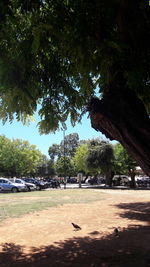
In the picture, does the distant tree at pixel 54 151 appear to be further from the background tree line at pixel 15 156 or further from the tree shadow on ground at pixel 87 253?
the tree shadow on ground at pixel 87 253

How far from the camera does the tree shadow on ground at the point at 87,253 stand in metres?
6.59

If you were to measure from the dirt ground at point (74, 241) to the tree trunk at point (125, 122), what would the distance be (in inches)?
126

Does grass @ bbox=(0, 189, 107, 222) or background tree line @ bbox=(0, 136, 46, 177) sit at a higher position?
background tree line @ bbox=(0, 136, 46, 177)

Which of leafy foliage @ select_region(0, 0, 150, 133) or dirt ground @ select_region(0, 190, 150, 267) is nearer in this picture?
leafy foliage @ select_region(0, 0, 150, 133)

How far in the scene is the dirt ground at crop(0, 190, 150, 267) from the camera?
6781 millimetres

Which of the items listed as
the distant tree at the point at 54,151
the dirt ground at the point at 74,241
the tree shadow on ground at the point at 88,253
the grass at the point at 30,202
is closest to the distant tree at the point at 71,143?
the distant tree at the point at 54,151

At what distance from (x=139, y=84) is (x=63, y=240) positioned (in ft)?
19.0

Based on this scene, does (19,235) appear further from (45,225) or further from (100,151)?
(100,151)

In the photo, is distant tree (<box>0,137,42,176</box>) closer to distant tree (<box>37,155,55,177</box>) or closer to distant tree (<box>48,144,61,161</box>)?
distant tree (<box>37,155,55,177</box>)

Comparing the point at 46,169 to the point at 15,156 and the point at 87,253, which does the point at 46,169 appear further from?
the point at 87,253

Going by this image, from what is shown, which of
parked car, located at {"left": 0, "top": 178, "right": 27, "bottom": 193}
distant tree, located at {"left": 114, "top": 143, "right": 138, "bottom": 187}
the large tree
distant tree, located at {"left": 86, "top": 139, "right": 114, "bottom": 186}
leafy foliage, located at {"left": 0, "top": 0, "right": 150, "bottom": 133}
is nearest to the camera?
the large tree

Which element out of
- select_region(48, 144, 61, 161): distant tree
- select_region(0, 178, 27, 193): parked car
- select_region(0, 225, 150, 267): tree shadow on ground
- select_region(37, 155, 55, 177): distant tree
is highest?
select_region(48, 144, 61, 161): distant tree

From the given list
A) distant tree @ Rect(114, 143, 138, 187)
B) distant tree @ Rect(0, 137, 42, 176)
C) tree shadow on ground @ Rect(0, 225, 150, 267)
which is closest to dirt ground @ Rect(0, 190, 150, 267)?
tree shadow on ground @ Rect(0, 225, 150, 267)

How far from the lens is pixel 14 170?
59.0m
